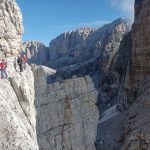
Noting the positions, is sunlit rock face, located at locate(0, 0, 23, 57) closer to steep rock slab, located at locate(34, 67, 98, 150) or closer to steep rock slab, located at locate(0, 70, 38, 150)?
steep rock slab, located at locate(0, 70, 38, 150)

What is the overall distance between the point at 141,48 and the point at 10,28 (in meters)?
40.3

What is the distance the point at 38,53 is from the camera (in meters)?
163

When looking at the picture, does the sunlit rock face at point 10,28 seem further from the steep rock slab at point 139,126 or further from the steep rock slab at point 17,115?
the steep rock slab at point 139,126

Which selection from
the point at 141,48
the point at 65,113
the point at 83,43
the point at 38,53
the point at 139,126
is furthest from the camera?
the point at 38,53

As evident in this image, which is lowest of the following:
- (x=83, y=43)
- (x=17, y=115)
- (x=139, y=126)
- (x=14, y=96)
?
(x=139, y=126)

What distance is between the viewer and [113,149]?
46219 mm

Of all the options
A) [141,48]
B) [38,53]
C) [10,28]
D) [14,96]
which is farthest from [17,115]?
[38,53]

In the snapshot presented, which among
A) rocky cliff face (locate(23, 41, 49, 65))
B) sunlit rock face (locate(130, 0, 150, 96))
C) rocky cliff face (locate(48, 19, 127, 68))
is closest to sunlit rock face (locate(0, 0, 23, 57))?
sunlit rock face (locate(130, 0, 150, 96))

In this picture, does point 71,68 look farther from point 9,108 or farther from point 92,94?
point 9,108

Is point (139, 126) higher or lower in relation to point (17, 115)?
lower

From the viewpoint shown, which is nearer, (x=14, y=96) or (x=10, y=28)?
(x=14, y=96)

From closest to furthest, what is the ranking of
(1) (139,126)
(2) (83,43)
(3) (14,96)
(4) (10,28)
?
(3) (14,96) → (4) (10,28) → (1) (139,126) → (2) (83,43)

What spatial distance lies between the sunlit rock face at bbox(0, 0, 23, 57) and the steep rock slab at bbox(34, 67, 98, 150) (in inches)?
254

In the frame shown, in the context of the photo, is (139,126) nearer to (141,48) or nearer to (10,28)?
(141,48)
